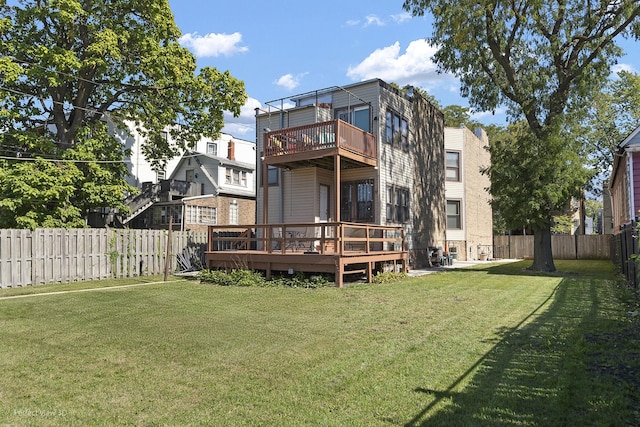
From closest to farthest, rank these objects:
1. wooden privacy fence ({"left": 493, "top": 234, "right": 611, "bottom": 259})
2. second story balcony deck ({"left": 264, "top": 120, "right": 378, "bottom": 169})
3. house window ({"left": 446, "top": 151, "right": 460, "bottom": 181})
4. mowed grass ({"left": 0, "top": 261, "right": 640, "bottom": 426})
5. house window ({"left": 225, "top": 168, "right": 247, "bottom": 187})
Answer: mowed grass ({"left": 0, "top": 261, "right": 640, "bottom": 426})
second story balcony deck ({"left": 264, "top": 120, "right": 378, "bottom": 169})
house window ({"left": 446, "top": 151, "right": 460, "bottom": 181})
wooden privacy fence ({"left": 493, "top": 234, "right": 611, "bottom": 259})
house window ({"left": 225, "top": 168, "right": 247, "bottom": 187})

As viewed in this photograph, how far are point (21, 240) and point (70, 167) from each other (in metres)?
6.71

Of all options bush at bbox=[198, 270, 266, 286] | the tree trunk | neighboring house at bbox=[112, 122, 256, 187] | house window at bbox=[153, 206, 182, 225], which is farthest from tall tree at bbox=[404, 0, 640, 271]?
house window at bbox=[153, 206, 182, 225]

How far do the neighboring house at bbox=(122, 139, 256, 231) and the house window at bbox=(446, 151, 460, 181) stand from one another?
14.8m

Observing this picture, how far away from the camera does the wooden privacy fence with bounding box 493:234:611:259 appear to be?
27.0m

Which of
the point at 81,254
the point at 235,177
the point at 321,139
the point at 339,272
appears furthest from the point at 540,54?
the point at 235,177

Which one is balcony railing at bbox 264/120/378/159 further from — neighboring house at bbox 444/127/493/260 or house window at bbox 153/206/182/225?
house window at bbox 153/206/182/225

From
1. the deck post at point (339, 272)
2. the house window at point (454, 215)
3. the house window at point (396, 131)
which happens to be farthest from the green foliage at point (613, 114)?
the deck post at point (339, 272)

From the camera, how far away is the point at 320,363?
484cm

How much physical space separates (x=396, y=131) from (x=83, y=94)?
15.2 meters

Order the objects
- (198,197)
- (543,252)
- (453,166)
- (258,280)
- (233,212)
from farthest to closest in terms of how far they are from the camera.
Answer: (233,212), (198,197), (453,166), (543,252), (258,280)

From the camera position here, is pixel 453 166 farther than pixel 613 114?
No

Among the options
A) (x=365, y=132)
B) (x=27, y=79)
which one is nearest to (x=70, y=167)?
(x=27, y=79)

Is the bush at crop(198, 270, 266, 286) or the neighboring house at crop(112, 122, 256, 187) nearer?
the bush at crop(198, 270, 266, 286)

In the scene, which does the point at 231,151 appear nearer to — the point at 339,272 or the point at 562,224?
the point at 339,272
